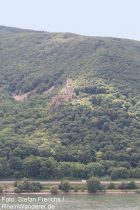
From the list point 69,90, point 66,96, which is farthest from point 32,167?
point 69,90

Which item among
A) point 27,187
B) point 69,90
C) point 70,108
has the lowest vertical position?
point 27,187

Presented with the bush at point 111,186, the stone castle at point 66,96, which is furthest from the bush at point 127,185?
the stone castle at point 66,96

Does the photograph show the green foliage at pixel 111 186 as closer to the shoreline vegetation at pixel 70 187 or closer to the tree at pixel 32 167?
the shoreline vegetation at pixel 70 187

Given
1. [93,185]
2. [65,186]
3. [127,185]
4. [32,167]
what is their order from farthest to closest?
[32,167] < [127,185] < [93,185] < [65,186]

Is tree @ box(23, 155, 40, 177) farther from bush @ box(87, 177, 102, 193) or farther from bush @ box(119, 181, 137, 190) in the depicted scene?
bush @ box(119, 181, 137, 190)

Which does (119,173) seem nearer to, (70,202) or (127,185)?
(127,185)

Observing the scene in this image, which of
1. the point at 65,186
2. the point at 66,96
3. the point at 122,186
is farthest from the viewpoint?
the point at 66,96

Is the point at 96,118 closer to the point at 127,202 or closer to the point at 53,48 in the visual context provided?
the point at 127,202
